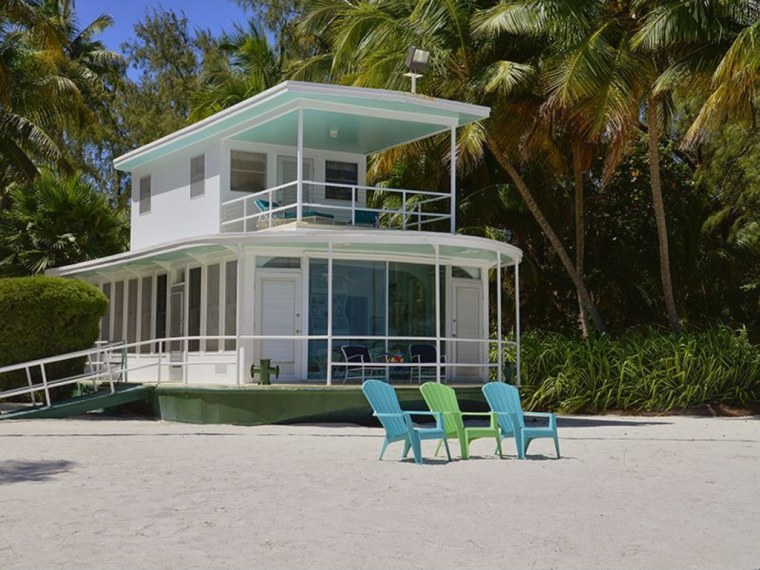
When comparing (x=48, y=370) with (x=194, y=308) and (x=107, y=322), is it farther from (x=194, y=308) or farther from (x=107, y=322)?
(x=107, y=322)

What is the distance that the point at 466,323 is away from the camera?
71.3ft

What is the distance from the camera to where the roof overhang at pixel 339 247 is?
18.2m

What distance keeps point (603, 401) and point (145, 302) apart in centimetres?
975

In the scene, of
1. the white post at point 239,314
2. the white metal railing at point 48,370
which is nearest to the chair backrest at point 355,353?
the white post at point 239,314

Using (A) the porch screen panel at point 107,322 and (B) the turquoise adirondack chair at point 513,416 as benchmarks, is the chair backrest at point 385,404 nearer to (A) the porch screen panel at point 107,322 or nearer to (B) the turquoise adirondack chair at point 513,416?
(B) the turquoise adirondack chair at point 513,416

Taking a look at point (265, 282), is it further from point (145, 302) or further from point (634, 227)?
point (634, 227)

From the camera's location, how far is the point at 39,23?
76.0 feet

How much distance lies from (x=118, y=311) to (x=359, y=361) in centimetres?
743

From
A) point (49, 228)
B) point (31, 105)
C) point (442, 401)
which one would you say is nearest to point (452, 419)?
point (442, 401)

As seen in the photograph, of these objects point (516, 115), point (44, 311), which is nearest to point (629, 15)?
point (516, 115)

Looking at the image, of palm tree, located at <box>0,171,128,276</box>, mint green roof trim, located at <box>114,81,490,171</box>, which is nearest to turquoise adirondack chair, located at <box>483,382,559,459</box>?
mint green roof trim, located at <box>114,81,490,171</box>

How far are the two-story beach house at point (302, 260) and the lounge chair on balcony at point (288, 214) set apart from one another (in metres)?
0.06

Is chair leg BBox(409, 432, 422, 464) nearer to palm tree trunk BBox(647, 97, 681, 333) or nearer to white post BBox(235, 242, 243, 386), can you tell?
white post BBox(235, 242, 243, 386)

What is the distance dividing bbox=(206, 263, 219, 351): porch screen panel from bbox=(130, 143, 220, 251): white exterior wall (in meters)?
0.97
